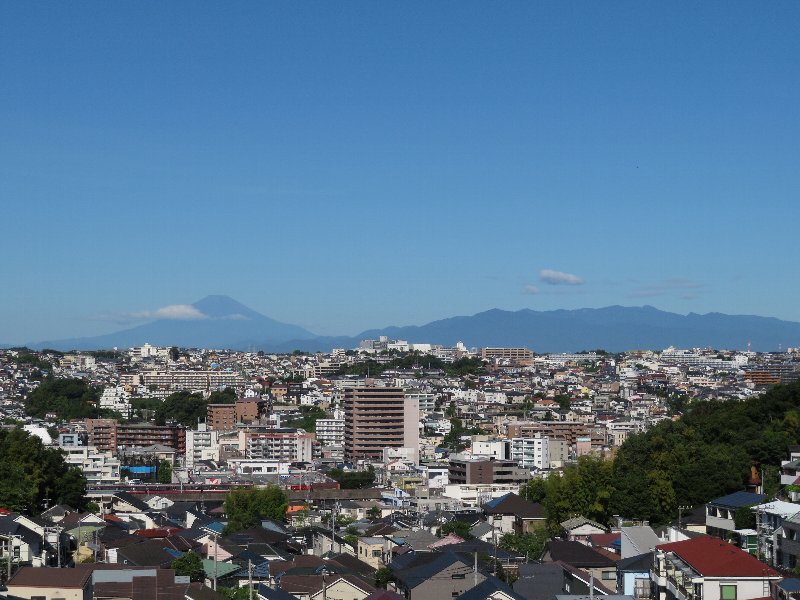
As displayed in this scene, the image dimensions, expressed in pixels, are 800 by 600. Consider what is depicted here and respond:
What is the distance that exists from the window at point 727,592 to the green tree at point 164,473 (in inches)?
1363

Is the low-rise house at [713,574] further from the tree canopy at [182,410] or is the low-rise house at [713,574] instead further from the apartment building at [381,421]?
the tree canopy at [182,410]

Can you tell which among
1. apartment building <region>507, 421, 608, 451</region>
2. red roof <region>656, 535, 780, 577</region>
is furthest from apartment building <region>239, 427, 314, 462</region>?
red roof <region>656, 535, 780, 577</region>

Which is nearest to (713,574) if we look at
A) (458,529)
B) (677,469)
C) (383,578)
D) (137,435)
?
(383,578)

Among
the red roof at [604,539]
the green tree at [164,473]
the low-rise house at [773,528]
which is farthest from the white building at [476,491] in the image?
the low-rise house at [773,528]

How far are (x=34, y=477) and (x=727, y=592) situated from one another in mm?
18260

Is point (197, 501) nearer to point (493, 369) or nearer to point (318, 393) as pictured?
point (318, 393)

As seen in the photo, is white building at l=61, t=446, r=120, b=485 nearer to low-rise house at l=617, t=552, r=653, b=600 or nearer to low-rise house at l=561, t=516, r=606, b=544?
low-rise house at l=561, t=516, r=606, b=544

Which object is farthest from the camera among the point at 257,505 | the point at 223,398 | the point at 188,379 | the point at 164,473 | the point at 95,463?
the point at 188,379

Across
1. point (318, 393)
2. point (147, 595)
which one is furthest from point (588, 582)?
point (318, 393)

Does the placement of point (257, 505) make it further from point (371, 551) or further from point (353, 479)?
point (353, 479)

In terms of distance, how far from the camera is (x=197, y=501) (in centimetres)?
3981

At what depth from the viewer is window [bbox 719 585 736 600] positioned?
1507 centimetres

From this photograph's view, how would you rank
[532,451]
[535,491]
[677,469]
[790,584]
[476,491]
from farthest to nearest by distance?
[532,451], [476,491], [535,491], [677,469], [790,584]

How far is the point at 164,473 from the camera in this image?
161ft
